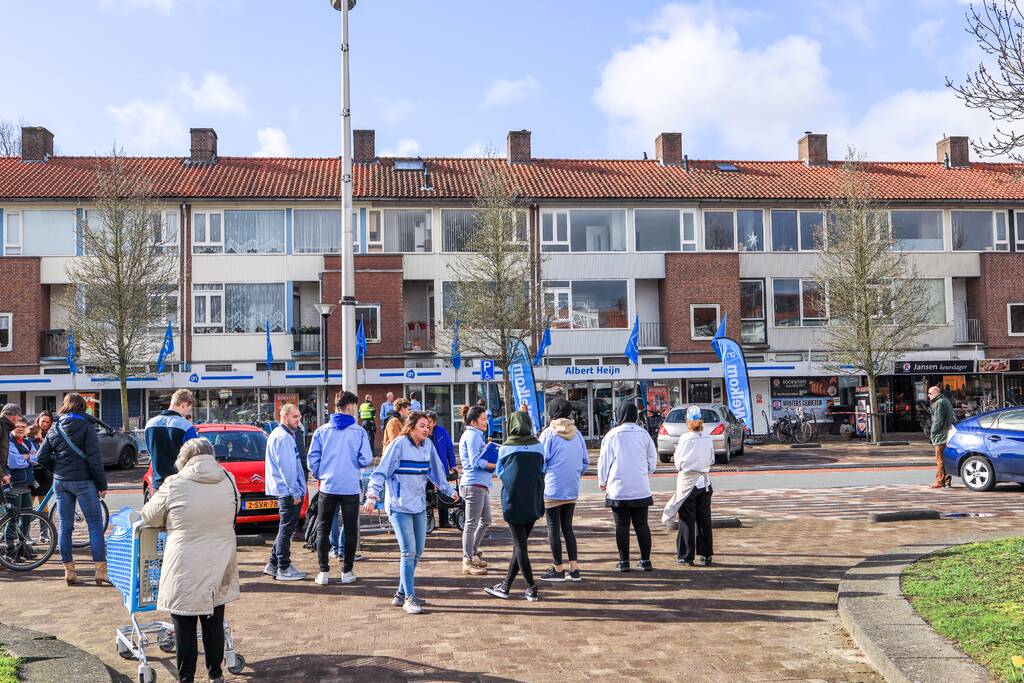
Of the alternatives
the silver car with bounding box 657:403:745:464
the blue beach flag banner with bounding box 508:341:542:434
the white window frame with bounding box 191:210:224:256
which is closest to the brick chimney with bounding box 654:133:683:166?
the silver car with bounding box 657:403:745:464

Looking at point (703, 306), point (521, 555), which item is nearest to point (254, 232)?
point (703, 306)

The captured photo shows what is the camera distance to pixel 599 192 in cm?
3503

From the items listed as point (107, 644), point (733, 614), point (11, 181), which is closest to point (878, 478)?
point (733, 614)

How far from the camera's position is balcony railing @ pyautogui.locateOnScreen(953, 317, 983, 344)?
3562 centimetres

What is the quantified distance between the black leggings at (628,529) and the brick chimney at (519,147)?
30030 millimetres

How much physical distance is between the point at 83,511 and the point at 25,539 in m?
1.59

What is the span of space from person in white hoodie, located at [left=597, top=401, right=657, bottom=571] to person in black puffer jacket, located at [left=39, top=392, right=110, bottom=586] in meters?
5.06

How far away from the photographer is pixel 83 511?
929 cm

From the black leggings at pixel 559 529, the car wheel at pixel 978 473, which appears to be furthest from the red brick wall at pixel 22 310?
the car wheel at pixel 978 473

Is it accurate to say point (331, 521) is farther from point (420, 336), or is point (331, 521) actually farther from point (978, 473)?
point (420, 336)

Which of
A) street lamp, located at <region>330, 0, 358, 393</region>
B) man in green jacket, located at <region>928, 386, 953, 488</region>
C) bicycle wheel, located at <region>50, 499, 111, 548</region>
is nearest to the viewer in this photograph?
bicycle wheel, located at <region>50, 499, 111, 548</region>

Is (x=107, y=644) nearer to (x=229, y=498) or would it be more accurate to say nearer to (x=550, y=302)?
(x=229, y=498)

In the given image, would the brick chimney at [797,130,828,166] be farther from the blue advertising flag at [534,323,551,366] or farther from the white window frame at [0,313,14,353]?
the white window frame at [0,313,14,353]

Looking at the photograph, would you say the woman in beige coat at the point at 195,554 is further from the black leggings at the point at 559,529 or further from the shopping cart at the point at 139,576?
the black leggings at the point at 559,529
